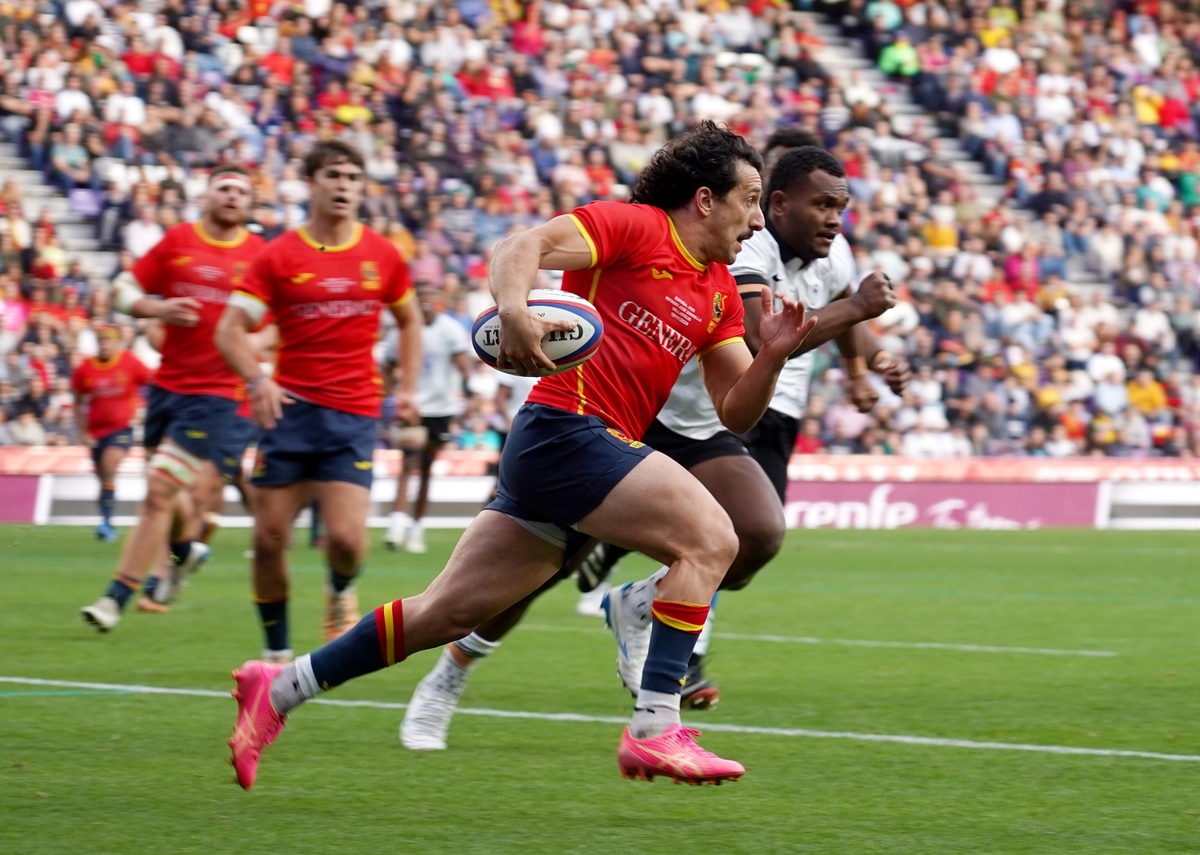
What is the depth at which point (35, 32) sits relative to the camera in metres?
21.1

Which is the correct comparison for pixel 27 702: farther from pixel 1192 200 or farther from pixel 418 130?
pixel 1192 200

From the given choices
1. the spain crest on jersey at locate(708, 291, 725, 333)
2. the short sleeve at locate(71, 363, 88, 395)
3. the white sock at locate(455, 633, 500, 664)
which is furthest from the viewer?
the short sleeve at locate(71, 363, 88, 395)

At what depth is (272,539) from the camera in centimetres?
851

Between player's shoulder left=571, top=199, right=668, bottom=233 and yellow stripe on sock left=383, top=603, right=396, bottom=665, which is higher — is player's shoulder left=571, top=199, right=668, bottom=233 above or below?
above

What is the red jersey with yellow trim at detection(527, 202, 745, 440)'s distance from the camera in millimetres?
5680

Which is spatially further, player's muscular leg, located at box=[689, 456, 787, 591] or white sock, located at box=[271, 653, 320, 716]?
player's muscular leg, located at box=[689, 456, 787, 591]

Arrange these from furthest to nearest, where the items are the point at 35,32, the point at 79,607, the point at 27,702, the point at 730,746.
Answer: the point at 35,32 < the point at 79,607 < the point at 27,702 < the point at 730,746

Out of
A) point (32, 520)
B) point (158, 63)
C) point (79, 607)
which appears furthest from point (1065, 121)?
point (79, 607)

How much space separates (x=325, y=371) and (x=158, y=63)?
13.8m

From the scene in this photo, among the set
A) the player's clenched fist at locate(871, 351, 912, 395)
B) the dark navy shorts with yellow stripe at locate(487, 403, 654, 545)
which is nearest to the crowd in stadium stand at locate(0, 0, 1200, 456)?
the player's clenched fist at locate(871, 351, 912, 395)

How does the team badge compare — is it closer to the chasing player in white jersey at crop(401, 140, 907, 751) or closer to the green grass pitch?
A: the green grass pitch

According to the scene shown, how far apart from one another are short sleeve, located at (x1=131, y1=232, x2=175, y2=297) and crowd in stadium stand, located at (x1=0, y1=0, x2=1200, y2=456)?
8.45m

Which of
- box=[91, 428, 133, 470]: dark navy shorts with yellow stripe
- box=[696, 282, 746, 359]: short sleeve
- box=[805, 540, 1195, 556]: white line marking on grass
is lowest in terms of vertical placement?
box=[805, 540, 1195, 556]: white line marking on grass

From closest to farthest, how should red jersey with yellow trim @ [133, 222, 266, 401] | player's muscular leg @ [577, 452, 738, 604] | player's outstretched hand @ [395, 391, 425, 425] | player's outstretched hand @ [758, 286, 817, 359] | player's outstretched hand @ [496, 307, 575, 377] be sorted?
player's outstretched hand @ [496, 307, 575, 377]
player's muscular leg @ [577, 452, 738, 604]
player's outstretched hand @ [758, 286, 817, 359]
player's outstretched hand @ [395, 391, 425, 425]
red jersey with yellow trim @ [133, 222, 266, 401]
